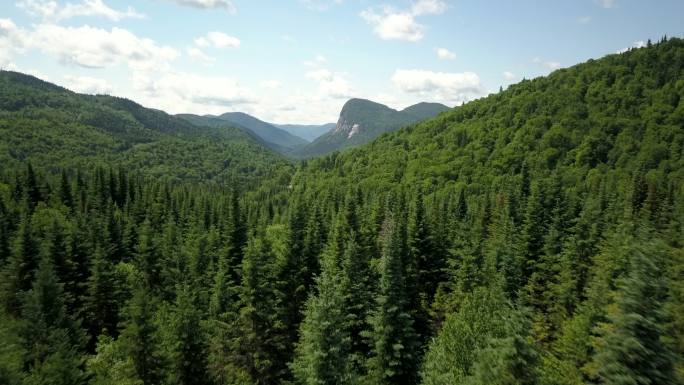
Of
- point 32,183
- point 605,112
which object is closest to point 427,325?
point 32,183

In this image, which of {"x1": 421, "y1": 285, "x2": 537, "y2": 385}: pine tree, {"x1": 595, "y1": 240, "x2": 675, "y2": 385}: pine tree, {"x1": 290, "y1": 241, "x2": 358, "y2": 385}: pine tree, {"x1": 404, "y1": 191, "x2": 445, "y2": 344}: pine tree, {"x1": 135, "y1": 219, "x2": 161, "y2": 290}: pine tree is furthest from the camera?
{"x1": 135, "y1": 219, "x2": 161, "y2": 290}: pine tree

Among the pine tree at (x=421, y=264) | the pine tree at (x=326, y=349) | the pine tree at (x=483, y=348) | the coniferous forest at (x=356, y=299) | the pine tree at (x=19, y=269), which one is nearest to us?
the pine tree at (x=483, y=348)

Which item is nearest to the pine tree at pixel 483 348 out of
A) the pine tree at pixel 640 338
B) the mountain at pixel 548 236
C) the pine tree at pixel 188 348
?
the mountain at pixel 548 236

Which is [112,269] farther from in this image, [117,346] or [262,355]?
[262,355]

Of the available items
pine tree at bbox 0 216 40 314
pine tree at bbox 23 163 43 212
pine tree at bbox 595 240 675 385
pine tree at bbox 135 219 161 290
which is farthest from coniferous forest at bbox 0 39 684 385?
pine tree at bbox 23 163 43 212

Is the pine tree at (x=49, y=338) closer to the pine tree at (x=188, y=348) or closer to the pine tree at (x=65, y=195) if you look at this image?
the pine tree at (x=188, y=348)

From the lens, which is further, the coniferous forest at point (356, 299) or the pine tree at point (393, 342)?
the pine tree at point (393, 342)

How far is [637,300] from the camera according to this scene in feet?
45.8

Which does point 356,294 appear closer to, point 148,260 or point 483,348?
point 483,348

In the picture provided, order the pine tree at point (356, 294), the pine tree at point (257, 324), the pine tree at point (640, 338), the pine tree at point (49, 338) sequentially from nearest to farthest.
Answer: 1. the pine tree at point (640, 338)
2. the pine tree at point (49, 338)
3. the pine tree at point (257, 324)
4. the pine tree at point (356, 294)

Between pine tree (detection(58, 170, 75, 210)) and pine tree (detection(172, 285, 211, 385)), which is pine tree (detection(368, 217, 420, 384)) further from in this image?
pine tree (detection(58, 170, 75, 210))

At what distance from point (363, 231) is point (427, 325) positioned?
447 inches

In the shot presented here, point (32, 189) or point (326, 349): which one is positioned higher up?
point (326, 349)

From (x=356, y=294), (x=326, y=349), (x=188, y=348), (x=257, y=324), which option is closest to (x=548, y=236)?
(x=356, y=294)
